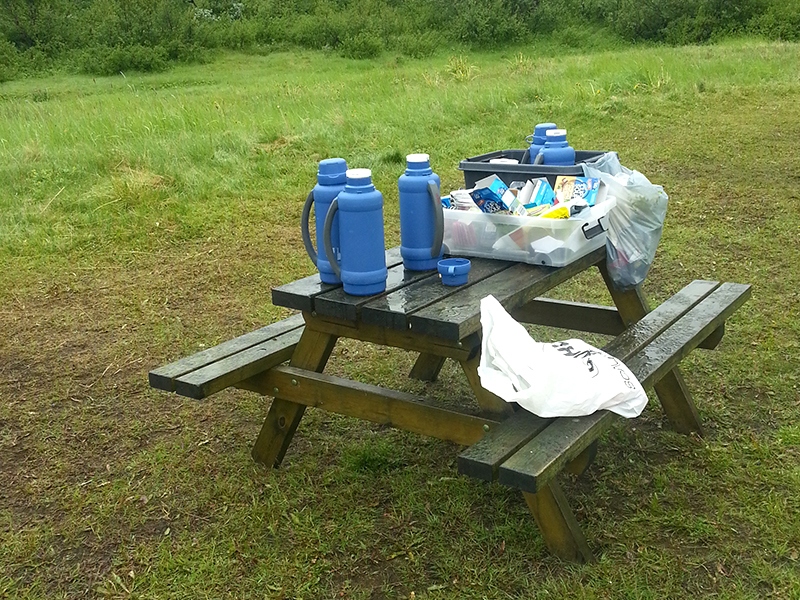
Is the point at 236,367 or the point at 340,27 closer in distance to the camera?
the point at 236,367

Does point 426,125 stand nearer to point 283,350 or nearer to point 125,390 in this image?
point 125,390

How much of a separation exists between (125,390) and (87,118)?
625 cm

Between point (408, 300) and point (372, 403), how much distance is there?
0.38m

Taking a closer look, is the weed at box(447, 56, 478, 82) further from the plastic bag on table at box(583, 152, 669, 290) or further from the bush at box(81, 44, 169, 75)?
the plastic bag on table at box(583, 152, 669, 290)

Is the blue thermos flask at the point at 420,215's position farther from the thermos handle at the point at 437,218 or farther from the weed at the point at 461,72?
the weed at the point at 461,72

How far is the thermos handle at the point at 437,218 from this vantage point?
8.11 ft

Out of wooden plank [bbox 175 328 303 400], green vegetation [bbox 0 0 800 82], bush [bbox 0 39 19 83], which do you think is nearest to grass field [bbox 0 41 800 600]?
wooden plank [bbox 175 328 303 400]

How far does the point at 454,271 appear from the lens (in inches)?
97.7

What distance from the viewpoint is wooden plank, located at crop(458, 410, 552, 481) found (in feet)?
6.75

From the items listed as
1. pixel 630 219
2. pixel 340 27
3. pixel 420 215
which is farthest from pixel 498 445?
pixel 340 27

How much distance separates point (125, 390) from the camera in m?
3.75

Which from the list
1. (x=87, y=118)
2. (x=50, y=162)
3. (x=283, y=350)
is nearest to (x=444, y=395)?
(x=283, y=350)

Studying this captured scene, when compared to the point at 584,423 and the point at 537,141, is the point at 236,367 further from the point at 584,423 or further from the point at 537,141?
the point at 537,141

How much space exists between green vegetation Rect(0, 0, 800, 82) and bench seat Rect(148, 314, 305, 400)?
19.4 meters
